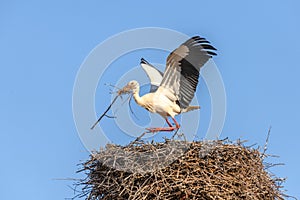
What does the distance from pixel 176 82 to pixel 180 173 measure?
1480 mm

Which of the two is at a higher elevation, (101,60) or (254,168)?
(101,60)

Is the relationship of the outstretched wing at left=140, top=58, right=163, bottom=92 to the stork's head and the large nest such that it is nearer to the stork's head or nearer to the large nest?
the stork's head

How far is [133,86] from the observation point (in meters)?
6.45

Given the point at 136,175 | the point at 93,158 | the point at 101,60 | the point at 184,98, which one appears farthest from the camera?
the point at 184,98

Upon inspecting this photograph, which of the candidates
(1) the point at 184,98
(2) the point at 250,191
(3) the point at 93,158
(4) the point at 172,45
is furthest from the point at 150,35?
(2) the point at 250,191

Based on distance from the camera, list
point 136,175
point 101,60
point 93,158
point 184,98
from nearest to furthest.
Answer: point 136,175 → point 93,158 → point 101,60 → point 184,98

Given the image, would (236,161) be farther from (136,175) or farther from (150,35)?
(150,35)

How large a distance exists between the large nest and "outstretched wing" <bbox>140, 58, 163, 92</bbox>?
4.08ft

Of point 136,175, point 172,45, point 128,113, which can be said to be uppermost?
point 172,45

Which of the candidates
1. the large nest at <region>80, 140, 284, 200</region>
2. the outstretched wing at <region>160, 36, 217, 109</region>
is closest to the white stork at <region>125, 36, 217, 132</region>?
the outstretched wing at <region>160, 36, 217, 109</region>

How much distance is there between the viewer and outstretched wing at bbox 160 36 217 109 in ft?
19.8

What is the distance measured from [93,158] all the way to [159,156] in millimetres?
670

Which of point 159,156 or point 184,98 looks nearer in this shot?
point 159,156

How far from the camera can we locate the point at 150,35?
20.5ft
